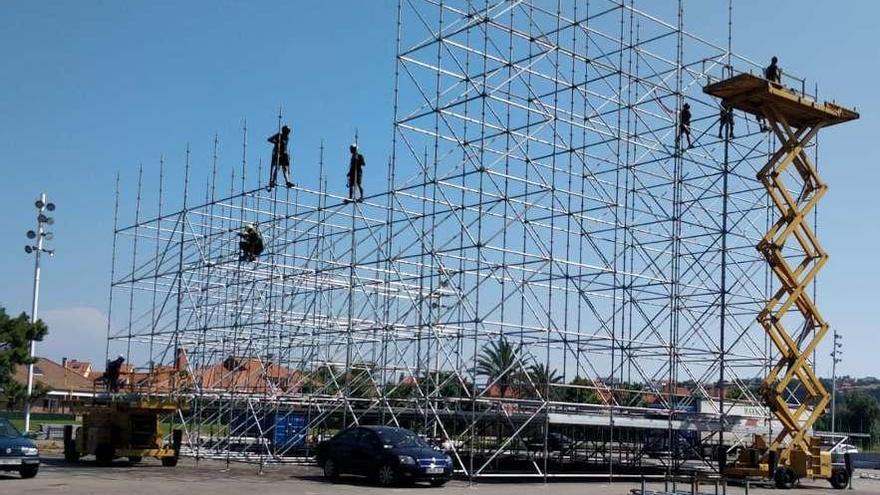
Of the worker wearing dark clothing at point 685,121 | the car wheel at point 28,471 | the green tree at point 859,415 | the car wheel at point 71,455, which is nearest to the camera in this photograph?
the car wheel at point 28,471

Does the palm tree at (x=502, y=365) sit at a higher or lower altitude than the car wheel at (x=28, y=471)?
higher

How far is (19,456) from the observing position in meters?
20.5

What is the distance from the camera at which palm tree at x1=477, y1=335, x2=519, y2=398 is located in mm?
24834

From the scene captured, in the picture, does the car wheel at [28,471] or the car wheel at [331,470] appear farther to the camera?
the car wheel at [331,470]

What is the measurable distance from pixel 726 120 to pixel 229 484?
1361cm

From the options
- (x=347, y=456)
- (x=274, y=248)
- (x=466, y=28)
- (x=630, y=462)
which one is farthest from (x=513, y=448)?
(x=466, y=28)

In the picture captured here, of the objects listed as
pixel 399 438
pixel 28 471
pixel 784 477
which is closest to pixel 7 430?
pixel 28 471

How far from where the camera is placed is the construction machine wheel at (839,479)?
25.9 meters

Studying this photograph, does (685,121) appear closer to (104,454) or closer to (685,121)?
(685,121)

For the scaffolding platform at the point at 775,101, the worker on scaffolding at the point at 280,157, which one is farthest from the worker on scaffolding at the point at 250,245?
the scaffolding platform at the point at 775,101

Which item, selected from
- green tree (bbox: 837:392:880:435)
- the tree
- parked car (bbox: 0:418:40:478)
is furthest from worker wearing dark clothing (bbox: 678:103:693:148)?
green tree (bbox: 837:392:880:435)

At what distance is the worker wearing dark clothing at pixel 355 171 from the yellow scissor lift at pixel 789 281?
857 cm

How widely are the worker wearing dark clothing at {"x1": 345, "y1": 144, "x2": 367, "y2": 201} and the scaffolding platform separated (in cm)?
842

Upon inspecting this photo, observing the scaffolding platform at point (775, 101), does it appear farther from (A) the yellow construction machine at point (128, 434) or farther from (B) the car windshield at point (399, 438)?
(A) the yellow construction machine at point (128, 434)
